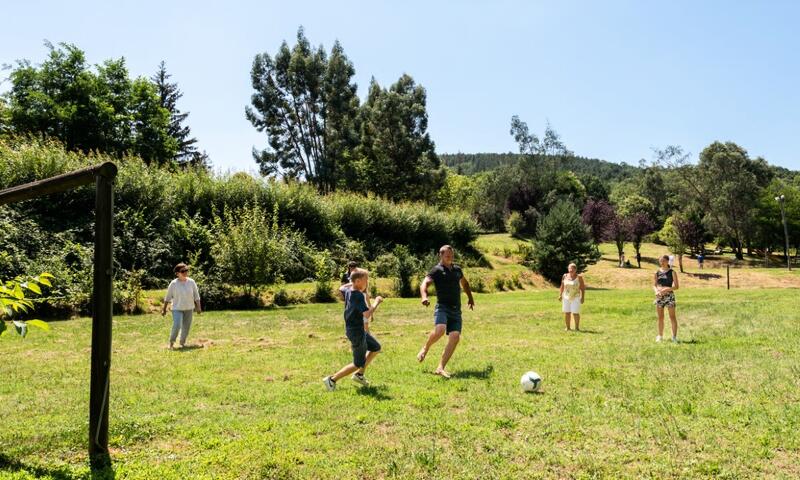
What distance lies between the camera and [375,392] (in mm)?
7492

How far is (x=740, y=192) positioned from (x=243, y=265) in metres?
63.7

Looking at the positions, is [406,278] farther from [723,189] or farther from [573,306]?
[723,189]

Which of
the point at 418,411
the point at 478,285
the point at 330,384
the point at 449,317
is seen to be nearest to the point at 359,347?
the point at 330,384

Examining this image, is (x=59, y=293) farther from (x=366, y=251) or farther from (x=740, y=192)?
(x=740, y=192)

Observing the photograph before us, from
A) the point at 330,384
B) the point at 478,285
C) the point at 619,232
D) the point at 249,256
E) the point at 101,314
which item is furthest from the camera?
the point at 619,232

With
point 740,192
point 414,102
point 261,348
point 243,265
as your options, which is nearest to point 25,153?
point 243,265

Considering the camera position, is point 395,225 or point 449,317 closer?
point 449,317

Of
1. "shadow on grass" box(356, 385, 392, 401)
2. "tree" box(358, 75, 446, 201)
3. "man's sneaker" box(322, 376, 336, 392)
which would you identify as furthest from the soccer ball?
"tree" box(358, 75, 446, 201)

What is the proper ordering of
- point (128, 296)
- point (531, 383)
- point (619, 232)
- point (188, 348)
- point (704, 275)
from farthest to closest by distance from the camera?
point (619, 232) → point (704, 275) → point (128, 296) → point (188, 348) → point (531, 383)

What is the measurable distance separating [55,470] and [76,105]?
125 ft

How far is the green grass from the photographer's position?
4949 mm

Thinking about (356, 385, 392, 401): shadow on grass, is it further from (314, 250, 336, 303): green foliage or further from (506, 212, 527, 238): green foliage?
(506, 212, 527, 238): green foliage

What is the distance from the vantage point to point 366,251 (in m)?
35.0

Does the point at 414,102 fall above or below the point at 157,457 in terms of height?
above
